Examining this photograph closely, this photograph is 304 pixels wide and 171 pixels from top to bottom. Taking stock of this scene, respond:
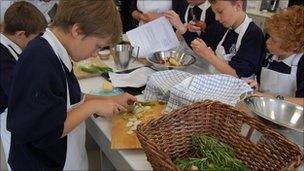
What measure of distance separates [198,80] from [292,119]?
0.29 metres

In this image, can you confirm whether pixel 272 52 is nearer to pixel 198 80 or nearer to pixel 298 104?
pixel 298 104

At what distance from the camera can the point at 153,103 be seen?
3.32 feet

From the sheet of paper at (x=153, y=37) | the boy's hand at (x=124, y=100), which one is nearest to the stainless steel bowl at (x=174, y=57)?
the sheet of paper at (x=153, y=37)

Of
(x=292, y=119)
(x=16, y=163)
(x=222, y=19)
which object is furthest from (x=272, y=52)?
(x=16, y=163)

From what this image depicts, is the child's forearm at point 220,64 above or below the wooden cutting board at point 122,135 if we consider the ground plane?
above

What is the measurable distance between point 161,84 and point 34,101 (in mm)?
435

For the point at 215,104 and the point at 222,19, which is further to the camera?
the point at 222,19

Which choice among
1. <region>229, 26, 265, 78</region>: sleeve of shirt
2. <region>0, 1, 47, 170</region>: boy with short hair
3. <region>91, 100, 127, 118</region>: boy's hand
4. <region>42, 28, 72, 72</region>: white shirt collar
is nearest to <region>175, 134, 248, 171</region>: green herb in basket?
<region>91, 100, 127, 118</region>: boy's hand

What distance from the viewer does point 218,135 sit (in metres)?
0.79

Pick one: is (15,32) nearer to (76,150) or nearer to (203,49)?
(76,150)

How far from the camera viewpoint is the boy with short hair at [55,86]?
72 centimetres

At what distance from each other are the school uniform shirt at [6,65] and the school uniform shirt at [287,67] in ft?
3.13

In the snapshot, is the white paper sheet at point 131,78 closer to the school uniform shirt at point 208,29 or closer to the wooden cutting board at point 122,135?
the wooden cutting board at point 122,135

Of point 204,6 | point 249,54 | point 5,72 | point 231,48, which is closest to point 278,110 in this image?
point 249,54
